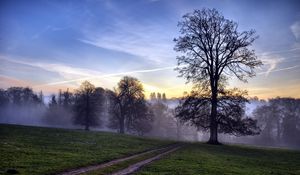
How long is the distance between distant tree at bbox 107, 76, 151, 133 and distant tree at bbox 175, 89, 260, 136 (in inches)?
1583

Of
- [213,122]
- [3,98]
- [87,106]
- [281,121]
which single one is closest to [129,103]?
[87,106]

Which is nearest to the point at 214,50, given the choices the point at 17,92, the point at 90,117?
the point at 90,117

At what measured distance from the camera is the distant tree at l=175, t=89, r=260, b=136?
160 ft

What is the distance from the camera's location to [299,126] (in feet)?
397

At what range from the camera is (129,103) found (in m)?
92.5

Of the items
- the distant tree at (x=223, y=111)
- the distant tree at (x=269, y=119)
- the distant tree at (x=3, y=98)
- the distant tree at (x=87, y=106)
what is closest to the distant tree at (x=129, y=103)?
the distant tree at (x=87, y=106)

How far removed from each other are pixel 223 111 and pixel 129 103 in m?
45.8

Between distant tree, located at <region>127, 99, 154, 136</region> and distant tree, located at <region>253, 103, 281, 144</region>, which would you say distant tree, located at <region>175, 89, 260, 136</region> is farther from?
distant tree, located at <region>253, 103, 281, 144</region>

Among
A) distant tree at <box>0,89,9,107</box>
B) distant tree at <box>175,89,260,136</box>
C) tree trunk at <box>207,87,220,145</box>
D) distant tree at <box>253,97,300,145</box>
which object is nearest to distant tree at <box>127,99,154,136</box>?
distant tree at <box>175,89,260,136</box>

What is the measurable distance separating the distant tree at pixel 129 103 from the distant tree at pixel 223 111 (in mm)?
40208

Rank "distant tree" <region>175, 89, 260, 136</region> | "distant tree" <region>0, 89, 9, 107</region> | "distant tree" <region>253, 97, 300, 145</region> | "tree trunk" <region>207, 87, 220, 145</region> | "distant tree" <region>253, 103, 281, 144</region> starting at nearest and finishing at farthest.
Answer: "distant tree" <region>175, 89, 260, 136</region>, "tree trunk" <region>207, 87, 220, 145</region>, "distant tree" <region>253, 97, 300, 145</region>, "distant tree" <region>253, 103, 281, 144</region>, "distant tree" <region>0, 89, 9, 107</region>

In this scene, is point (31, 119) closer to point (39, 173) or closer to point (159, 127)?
point (159, 127)

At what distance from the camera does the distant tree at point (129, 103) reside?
9238cm

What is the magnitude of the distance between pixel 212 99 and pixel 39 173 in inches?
1461
